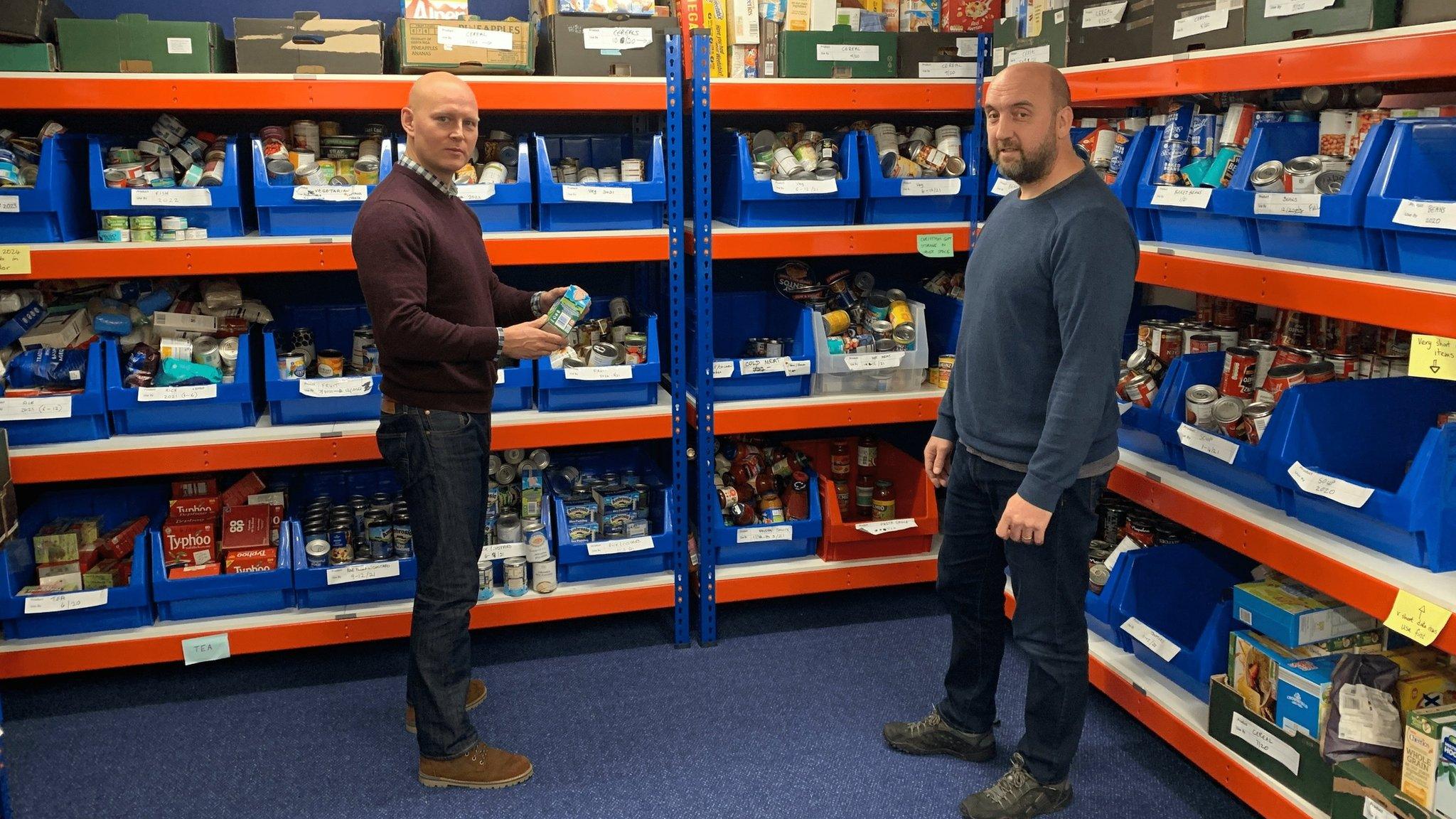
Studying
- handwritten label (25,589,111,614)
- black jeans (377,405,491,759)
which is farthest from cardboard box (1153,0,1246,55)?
handwritten label (25,589,111,614)

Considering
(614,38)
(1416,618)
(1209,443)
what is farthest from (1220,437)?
(614,38)

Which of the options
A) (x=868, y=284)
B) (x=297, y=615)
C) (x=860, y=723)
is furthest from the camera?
(x=868, y=284)

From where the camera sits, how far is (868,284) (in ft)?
13.5

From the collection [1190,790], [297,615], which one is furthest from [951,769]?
[297,615]

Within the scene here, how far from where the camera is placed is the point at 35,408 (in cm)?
321

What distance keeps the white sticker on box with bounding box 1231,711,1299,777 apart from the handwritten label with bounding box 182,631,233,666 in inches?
115

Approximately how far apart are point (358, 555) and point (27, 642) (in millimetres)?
984

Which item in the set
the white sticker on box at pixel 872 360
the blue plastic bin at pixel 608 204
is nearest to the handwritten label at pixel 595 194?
the blue plastic bin at pixel 608 204

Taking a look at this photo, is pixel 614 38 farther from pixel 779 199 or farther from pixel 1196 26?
pixel 1196 26

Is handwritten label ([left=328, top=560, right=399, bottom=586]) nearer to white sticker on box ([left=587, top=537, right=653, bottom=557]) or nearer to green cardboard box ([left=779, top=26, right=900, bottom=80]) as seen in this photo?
white sticker on box ([left=587, top=537, right=653, bottom=557])

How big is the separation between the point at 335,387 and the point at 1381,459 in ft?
9.49

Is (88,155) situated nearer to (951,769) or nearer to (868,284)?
(868,284)

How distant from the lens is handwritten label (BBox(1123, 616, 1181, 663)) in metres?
2.94

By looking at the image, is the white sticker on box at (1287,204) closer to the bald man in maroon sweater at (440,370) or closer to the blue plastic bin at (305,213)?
the bald man in maroon sweater at (440,370)
